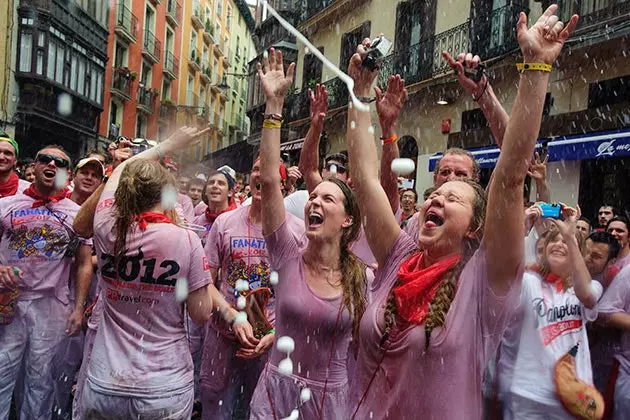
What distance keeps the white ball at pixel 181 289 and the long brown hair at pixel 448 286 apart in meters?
1.06

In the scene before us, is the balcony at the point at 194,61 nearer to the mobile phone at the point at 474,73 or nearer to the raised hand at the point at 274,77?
the raised hand at the point at 274,77

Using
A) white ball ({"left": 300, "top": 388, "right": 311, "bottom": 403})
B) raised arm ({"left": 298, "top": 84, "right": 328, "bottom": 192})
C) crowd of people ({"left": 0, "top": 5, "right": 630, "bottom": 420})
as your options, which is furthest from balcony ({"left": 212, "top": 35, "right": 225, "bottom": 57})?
white ball ({"left": 300, "top": 388, "right": 311, "bottom": 403})

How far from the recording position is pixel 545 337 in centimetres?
359

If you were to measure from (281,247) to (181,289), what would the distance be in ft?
1.63

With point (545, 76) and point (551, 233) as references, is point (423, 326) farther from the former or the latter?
point (551, 233)

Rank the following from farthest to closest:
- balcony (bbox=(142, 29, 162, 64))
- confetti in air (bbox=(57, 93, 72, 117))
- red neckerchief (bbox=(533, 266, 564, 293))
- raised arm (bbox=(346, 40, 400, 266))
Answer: balcony (bbox=(142, 29, 162, 64)) → confetti in air (bbox=(57, 93, 72, 117)) → red neckerchief (bbox=(533, 266, 564, 293)) → raised arm (bbox=(346, 40, 400, 266))

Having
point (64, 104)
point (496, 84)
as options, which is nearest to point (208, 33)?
point (64, 104)

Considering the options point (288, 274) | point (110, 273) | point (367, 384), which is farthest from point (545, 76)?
point (110, 273)

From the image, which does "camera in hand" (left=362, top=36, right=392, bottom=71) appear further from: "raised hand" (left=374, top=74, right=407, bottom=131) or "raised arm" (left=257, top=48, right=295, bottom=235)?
"raised arm" (left=257, top=48, right=295, bottom=235)

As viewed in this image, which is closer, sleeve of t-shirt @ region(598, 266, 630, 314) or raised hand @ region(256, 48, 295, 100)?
raised hand @ region(256, 48, 295, 100)

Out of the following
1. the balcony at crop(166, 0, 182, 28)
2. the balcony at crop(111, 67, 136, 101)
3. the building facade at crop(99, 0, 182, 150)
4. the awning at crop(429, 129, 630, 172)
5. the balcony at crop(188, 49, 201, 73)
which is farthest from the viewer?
→ the balcony at crop(188, 49, 201, 73)

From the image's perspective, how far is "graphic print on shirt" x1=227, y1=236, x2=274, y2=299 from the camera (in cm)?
416

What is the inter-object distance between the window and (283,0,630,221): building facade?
0.03 meters

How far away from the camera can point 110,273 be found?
302 centimetres
